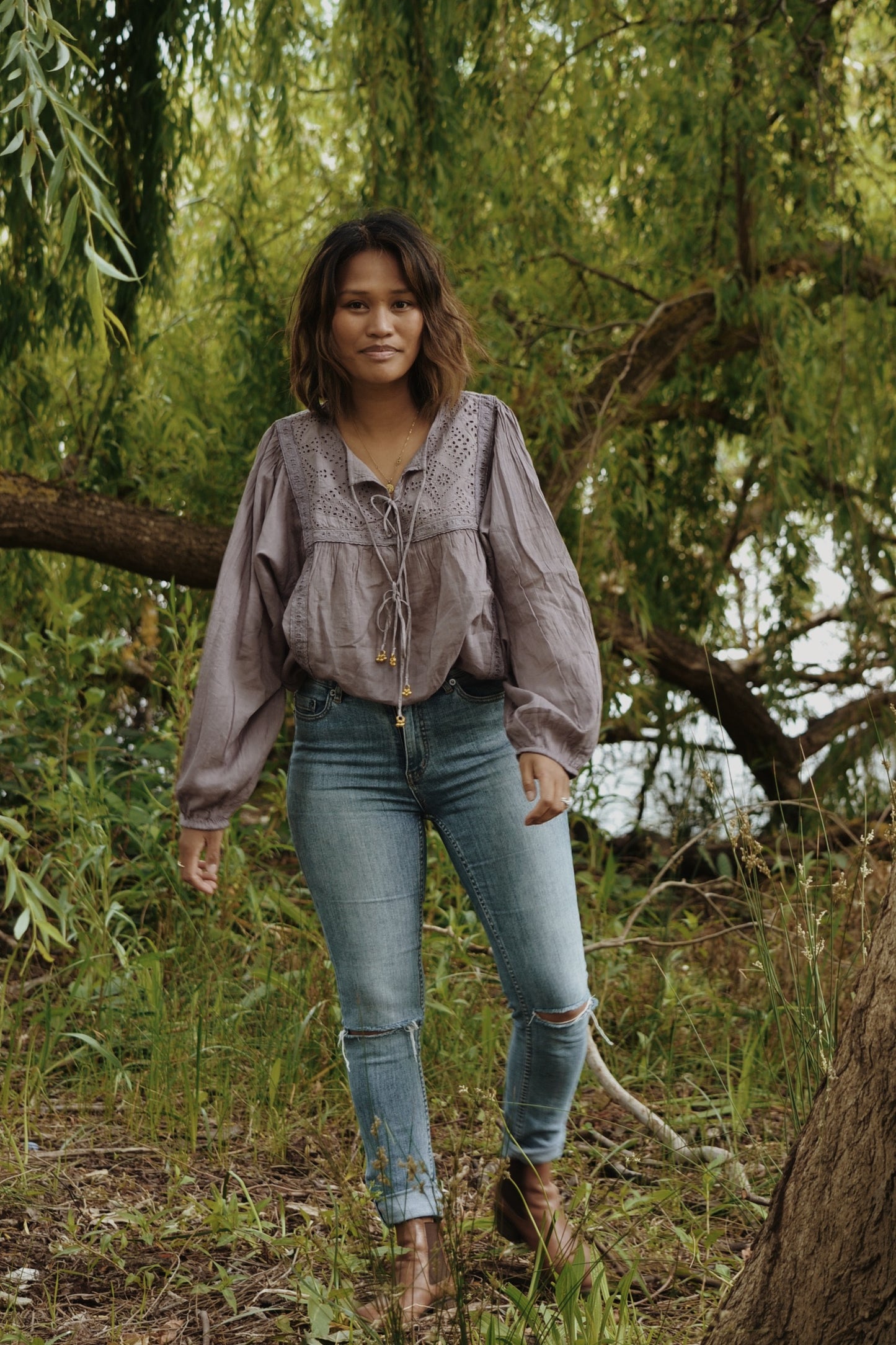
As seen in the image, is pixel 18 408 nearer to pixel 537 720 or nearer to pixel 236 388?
pixel 236 388

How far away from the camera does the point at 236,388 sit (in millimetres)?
4211

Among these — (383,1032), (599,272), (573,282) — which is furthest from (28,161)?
(573,282)

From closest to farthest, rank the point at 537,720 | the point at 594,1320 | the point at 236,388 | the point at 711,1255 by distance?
the point at 594,1320 < the point at 537,720 < the point at 711,1255 < the point at 236,388

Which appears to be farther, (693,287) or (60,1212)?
(693,287)

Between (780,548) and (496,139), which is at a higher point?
(496,139)

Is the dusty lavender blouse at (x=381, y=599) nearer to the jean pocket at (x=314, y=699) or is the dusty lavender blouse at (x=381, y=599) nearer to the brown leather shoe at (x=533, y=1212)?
the jean pocket at (x=314, y=699)

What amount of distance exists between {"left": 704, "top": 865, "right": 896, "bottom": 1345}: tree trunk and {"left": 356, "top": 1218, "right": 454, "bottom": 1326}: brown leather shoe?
53cm

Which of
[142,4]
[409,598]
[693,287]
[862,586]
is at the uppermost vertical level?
[142,4]

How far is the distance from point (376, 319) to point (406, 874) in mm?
761

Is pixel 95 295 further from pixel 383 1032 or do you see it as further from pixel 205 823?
pixel 383 1032

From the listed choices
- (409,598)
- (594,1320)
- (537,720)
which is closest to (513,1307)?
(594,1320)

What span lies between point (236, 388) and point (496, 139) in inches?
41.4

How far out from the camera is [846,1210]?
1.33 metres

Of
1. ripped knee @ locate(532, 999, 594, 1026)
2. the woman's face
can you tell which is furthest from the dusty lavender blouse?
ripped knee @ locate(532, 999, 594, 1026)
